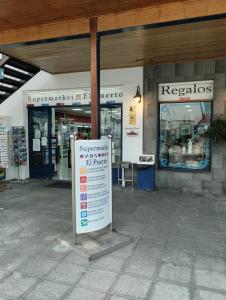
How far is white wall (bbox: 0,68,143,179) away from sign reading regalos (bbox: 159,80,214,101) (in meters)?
0.64

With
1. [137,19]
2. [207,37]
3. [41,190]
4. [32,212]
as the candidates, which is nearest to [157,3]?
[137,19]

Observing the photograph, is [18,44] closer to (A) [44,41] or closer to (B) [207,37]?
(A) [44,41]

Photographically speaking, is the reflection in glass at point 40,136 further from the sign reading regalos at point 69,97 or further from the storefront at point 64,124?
the sign reading regalos at point 69,97

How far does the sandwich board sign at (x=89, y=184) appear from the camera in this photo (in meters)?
3.29

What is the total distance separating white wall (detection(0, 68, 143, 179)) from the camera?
22.3 feet

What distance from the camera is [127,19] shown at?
12.1 ft

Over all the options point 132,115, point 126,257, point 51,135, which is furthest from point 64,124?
point 126,257

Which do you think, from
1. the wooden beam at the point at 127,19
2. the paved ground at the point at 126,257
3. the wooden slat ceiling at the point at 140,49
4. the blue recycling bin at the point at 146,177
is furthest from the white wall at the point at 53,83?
the paved ground at the point at 126,257

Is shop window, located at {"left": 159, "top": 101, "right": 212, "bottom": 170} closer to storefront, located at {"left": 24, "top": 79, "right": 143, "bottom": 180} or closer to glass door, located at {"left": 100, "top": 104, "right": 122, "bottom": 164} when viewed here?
storefront, located at {"left": 24, "top": 79, "right": 143, "bottom": 180}

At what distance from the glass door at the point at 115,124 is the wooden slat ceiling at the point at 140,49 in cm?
113

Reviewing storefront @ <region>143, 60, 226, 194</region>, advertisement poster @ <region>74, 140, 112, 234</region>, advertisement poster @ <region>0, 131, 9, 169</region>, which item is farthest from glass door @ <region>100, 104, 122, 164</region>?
advertisement poster @ <region>74, 140, 112, 234</region>

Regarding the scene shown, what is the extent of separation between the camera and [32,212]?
479cm

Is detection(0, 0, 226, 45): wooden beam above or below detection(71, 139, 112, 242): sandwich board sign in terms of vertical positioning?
above

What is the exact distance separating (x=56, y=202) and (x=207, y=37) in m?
4.29
